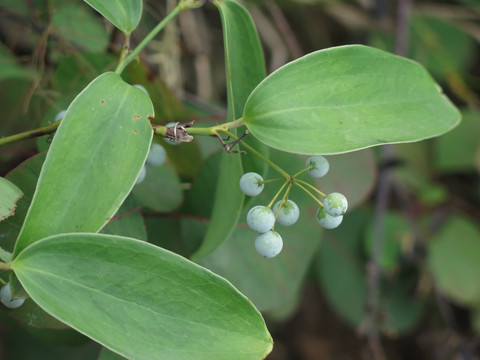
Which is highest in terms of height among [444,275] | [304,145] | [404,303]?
[304,145]

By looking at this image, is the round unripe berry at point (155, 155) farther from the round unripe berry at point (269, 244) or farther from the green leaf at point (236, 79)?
the round unripe berry at point (269, 244)

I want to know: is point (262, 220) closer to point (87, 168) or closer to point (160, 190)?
point (87, 168)

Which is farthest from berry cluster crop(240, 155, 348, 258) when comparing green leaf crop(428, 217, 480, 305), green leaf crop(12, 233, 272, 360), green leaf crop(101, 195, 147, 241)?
green leaf crop(428, 217, 480, 305)

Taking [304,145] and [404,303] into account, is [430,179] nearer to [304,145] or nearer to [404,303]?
[404,303]

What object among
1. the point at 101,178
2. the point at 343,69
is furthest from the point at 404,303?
the point at 101,178

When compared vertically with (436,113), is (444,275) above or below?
below

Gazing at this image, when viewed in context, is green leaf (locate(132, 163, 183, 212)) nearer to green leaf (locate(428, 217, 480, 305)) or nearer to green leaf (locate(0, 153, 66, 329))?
green leaf (locate(0, 153, 66, 329))
